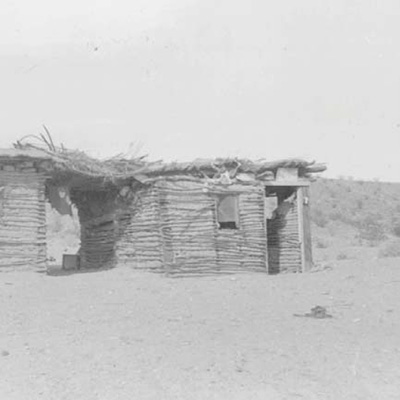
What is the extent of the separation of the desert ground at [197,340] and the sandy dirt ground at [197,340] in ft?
0.05

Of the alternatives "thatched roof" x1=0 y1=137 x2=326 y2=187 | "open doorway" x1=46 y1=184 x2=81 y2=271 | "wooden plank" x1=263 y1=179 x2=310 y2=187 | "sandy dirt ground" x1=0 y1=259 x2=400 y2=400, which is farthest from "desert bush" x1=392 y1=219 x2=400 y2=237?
"sandy dirt ground" x1=0 y1=259 x2=400 y2=400

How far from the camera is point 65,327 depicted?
8.34 m

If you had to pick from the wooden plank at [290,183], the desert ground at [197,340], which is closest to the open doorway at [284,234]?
the wooden plank at [290,183]

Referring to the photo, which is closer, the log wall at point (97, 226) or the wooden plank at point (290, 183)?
the wooden plank at point (290, 183)

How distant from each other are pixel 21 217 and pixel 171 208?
3083 millimetres

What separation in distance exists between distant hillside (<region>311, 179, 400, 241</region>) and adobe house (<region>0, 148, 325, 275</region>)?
1651cm

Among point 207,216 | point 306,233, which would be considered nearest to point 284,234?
point 306,233

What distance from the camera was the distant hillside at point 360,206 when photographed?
3481 cm

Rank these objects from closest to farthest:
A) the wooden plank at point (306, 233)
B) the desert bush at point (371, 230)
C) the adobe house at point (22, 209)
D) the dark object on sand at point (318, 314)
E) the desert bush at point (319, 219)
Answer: the dark object on sand at point (318, 314), the adobe house at point (22, 209), the wooden plank at point (306, 233), the desert bush at point (371, 230), the desert bush at point (319, 219)

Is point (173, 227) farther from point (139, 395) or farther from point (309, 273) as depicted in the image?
point (139, 395)

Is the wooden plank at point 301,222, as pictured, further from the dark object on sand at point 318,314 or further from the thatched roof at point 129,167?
the dark object on sand at point 318,314

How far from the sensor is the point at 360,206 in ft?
135

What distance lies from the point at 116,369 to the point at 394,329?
375 cm

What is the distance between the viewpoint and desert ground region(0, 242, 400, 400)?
18.1 ft
